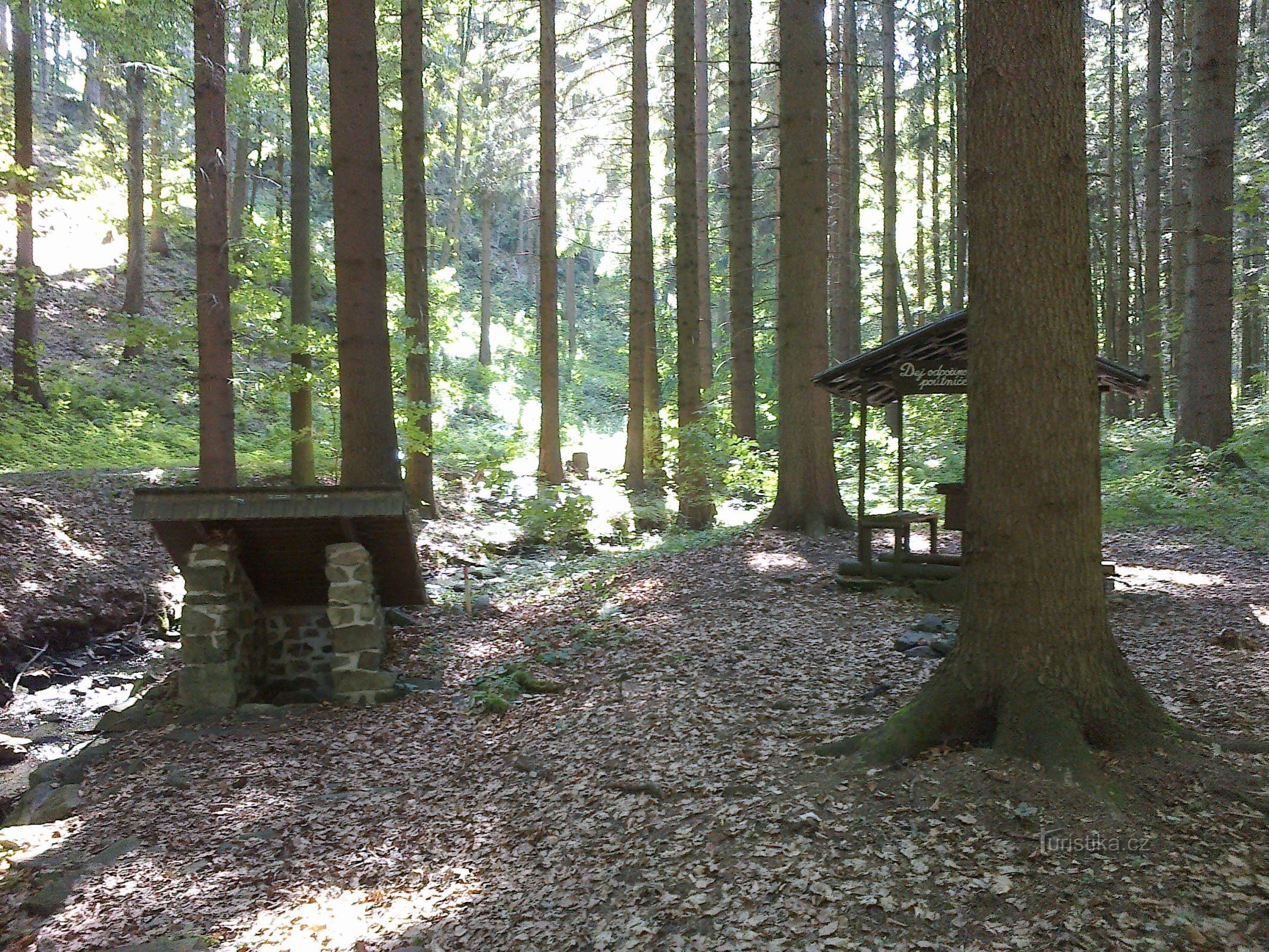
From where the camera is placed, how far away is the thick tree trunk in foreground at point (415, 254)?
1409 centimetres

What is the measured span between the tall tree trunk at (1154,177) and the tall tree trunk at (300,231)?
582 inches

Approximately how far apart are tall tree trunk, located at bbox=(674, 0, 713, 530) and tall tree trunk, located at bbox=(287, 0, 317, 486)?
6012mm

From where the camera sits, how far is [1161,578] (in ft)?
32.7

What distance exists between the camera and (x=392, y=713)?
7.81 m

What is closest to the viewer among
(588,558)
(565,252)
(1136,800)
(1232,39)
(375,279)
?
(1136,800)

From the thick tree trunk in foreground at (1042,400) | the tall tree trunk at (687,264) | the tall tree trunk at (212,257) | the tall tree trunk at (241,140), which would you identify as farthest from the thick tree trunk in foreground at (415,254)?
the thick tree trunk in foreground at (1042,400)

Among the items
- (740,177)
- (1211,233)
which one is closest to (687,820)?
(1211,233)

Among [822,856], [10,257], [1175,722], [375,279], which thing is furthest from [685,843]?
[10,257]

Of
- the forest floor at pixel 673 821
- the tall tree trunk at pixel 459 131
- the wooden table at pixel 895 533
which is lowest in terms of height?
the forest floor at pixel 673 821

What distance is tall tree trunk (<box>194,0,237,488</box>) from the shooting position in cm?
1086

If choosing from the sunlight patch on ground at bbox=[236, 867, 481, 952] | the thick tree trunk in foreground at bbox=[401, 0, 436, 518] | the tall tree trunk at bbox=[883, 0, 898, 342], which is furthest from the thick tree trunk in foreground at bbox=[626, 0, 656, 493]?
the sunlight patch on ground at bbox=[236, 867, 481, 952]

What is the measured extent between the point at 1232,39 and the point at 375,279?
1228cm

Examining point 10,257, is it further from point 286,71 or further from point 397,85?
point 397,85

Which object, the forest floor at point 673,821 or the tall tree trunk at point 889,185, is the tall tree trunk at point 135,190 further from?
the forest floor at point 673,821
